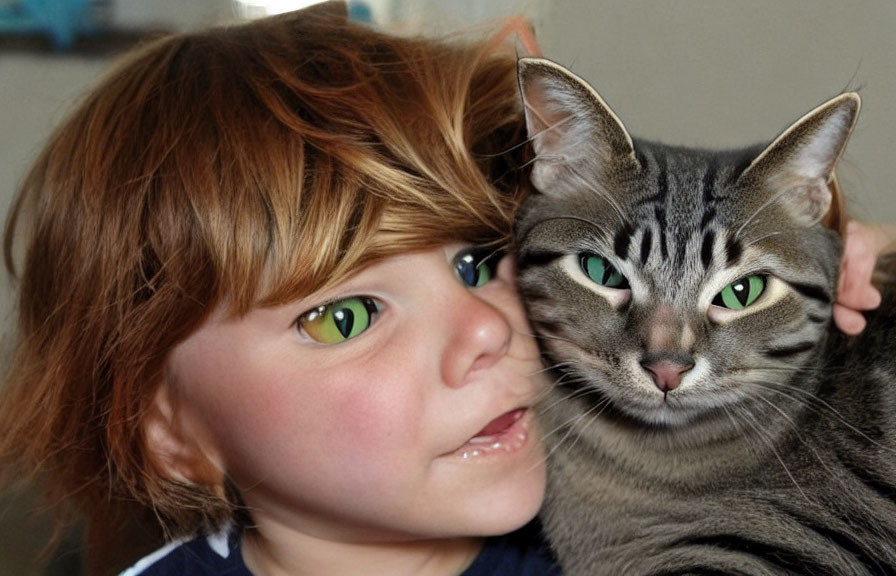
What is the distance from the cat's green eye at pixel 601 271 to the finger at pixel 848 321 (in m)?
0.31

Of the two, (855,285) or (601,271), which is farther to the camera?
(855,285)

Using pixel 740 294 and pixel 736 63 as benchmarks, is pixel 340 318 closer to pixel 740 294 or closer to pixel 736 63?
pixel 740 294

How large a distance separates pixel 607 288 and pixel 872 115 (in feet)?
4.60

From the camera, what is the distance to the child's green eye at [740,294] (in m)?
1.01

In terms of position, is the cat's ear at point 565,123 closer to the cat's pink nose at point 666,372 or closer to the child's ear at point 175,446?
the cat's pink nose at point 666,372

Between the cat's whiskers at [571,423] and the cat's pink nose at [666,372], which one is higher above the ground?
the cat's pink nose at [666,372]

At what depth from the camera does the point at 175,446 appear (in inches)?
48.1

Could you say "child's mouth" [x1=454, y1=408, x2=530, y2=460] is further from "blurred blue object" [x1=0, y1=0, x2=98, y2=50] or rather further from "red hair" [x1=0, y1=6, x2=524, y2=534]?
"blurred blue object" [x1=0, y1=0, x2=98, y2=50]

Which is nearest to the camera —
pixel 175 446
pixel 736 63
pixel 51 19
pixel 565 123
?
pixel 565 123

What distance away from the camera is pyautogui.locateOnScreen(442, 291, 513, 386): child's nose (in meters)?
1.01

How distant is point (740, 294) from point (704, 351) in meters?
0.09

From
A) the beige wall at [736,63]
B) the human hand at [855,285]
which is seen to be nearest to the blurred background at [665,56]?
the beige wall at [736,63]

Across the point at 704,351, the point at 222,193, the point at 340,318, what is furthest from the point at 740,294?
the point at 222,193

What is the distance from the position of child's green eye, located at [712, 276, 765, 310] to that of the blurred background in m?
1.15
